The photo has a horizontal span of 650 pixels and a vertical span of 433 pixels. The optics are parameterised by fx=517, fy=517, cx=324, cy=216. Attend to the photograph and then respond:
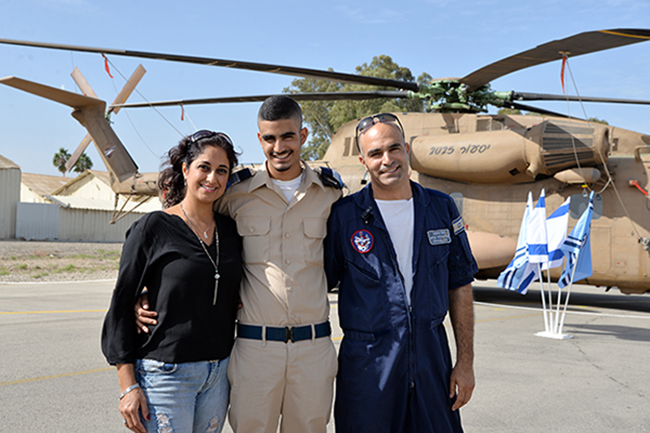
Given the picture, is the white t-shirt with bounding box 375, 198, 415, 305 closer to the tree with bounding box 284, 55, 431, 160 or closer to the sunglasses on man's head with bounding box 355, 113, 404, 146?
the sunglasses on man's head with bounding box 355, 113, 404, 146

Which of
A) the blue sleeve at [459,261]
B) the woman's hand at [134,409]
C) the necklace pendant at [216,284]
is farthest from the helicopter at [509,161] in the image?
the woman's hand at [134,409]

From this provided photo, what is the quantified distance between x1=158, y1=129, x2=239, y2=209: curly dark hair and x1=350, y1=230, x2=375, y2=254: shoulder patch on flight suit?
0.76 metres

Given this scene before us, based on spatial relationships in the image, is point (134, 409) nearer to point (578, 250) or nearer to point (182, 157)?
point (182, 157)

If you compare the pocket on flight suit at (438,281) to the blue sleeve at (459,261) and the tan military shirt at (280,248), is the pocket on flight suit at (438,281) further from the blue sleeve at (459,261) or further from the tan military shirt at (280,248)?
the tan military shirt at (280,248)

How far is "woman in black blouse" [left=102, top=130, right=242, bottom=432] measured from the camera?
2285mm

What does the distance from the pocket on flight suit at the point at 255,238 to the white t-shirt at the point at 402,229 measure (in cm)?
65

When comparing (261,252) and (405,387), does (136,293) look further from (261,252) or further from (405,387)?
(405,387)

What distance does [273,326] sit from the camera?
2.66 metres

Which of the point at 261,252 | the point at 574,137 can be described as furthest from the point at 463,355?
the point at 574,137

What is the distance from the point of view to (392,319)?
265cm

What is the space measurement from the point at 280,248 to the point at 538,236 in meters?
6.23

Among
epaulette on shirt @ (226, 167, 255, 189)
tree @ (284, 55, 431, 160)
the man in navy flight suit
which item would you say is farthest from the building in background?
the man in navy flight suit

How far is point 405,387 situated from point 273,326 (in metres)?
0.73

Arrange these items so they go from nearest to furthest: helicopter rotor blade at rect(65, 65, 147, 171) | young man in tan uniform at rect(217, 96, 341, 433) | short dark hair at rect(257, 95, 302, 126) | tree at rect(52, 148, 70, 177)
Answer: young man in tan uniform at rect(217, 96, 341, 433) < short dark hair at rect(257, 95, 302, 126) < helicopter rotor blade at rect(65, 65, 147, 171) < tree at rect(52, 148, 70, 177)
